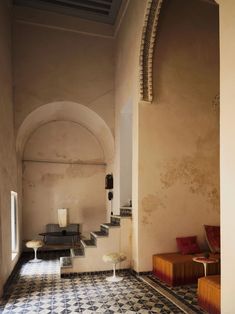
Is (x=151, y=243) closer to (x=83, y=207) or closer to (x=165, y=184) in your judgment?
(x=165, y=184)

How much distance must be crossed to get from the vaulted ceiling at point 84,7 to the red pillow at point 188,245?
23.2ft

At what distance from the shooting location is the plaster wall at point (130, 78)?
7.38m

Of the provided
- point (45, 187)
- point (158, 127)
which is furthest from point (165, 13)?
point (45, 187)

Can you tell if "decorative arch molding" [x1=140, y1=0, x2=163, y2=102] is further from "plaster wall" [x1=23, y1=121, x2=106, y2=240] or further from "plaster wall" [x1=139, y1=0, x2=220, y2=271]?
"plaster wall" [x1=23, y1=121, x2=106, y2=240]

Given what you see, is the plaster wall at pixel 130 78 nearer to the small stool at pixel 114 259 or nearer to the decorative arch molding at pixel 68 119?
the small stool at pixel 114 259

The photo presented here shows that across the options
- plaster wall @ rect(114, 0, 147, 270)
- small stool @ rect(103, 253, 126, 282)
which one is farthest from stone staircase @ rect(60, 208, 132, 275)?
small stool @ rect(103, 253, 126, 282)

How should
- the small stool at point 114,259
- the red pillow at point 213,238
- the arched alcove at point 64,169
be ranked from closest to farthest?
the small stool at point 114,259 < the red pillow at point 213,238 < the arched alcove at point 64,169

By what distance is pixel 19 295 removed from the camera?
5.93m

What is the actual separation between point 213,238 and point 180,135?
2622 mm

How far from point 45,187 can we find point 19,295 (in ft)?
18.0

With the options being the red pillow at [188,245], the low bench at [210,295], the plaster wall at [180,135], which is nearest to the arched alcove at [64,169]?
the plaster wall at [180,135]

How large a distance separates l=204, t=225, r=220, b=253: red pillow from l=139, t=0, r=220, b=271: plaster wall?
7.2 inches

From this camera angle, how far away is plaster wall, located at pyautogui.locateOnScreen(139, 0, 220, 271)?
729cm

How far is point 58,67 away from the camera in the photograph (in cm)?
970
